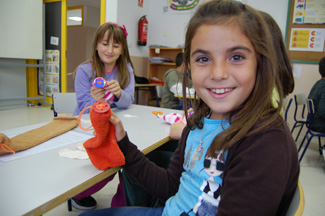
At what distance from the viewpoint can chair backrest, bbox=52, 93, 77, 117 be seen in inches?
68.9

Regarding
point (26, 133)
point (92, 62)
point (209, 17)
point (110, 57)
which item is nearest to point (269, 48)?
point (209, 17)

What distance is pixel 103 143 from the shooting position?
2.26 ft

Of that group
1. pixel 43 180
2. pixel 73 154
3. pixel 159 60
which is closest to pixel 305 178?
pixel 73 154

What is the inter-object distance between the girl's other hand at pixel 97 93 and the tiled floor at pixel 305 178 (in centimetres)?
76

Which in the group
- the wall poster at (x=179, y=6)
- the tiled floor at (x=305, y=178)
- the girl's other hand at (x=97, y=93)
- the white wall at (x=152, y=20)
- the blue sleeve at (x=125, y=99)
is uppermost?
the wall poster at (x=179, y=6)

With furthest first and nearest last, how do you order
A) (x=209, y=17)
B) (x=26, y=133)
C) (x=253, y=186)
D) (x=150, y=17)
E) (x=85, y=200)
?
(x=150, y=17) < (x=85, y=200) < (x=26, y=133) < (x=209, y=17) < (x=253, y=186)

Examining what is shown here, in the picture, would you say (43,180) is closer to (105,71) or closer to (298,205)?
(298,205)

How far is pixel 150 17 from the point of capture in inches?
199

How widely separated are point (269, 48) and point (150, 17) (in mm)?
4865

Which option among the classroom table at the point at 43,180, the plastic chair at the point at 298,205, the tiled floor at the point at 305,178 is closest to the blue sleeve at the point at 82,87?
the tiled floor at the point at 305,178

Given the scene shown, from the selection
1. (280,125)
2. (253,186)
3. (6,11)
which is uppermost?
(6,11)

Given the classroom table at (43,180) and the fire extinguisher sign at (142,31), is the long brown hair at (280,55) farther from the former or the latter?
the fire extinguisher sign at (142,31)

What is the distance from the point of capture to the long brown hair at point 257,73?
561 mm

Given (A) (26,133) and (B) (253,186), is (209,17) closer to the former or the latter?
(B) (253,186)
